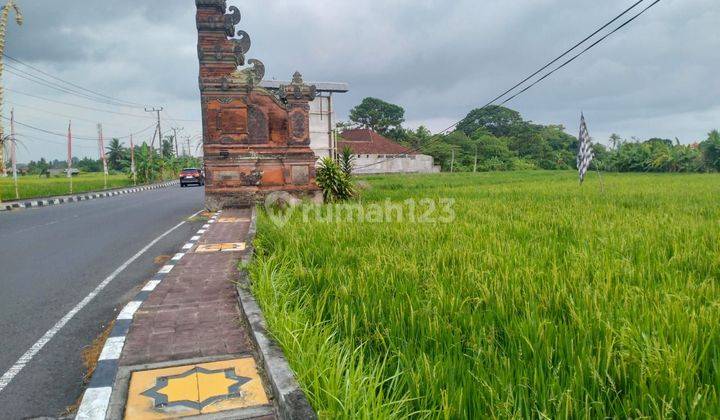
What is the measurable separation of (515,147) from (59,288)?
5764cm

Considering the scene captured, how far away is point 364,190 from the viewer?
18.3 metres

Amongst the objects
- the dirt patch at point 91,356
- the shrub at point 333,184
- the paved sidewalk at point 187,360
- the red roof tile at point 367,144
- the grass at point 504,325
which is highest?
the red roof tile at point 367,144

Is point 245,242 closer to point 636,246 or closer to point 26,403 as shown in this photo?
point 26,403

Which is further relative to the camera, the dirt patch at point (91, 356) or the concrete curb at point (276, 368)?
the dirt patch at point (91, 356)

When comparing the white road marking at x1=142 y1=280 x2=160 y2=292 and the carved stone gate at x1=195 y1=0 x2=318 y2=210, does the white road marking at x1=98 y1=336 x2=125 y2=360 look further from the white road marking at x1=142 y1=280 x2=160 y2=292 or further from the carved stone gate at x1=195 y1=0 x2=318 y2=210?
the carved stone gate at x1=195 y1=0 x2=318 y2=210

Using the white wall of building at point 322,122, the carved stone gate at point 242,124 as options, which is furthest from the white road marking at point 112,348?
the white wall of building at point 322,122

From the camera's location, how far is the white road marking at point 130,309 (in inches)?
161

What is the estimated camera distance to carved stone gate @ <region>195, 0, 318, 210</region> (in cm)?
1348

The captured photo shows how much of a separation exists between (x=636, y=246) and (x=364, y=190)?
13479mm

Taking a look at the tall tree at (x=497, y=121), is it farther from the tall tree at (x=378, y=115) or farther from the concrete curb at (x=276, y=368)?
the concrete curb at (x=276, y=368)

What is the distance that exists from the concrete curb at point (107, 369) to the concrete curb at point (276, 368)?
2.96 feet

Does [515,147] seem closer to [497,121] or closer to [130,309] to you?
[497,121]

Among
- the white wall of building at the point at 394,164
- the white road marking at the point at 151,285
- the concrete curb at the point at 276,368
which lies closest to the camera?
the concrete curb at the point at 276,368

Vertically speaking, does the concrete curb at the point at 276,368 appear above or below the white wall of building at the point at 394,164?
below
